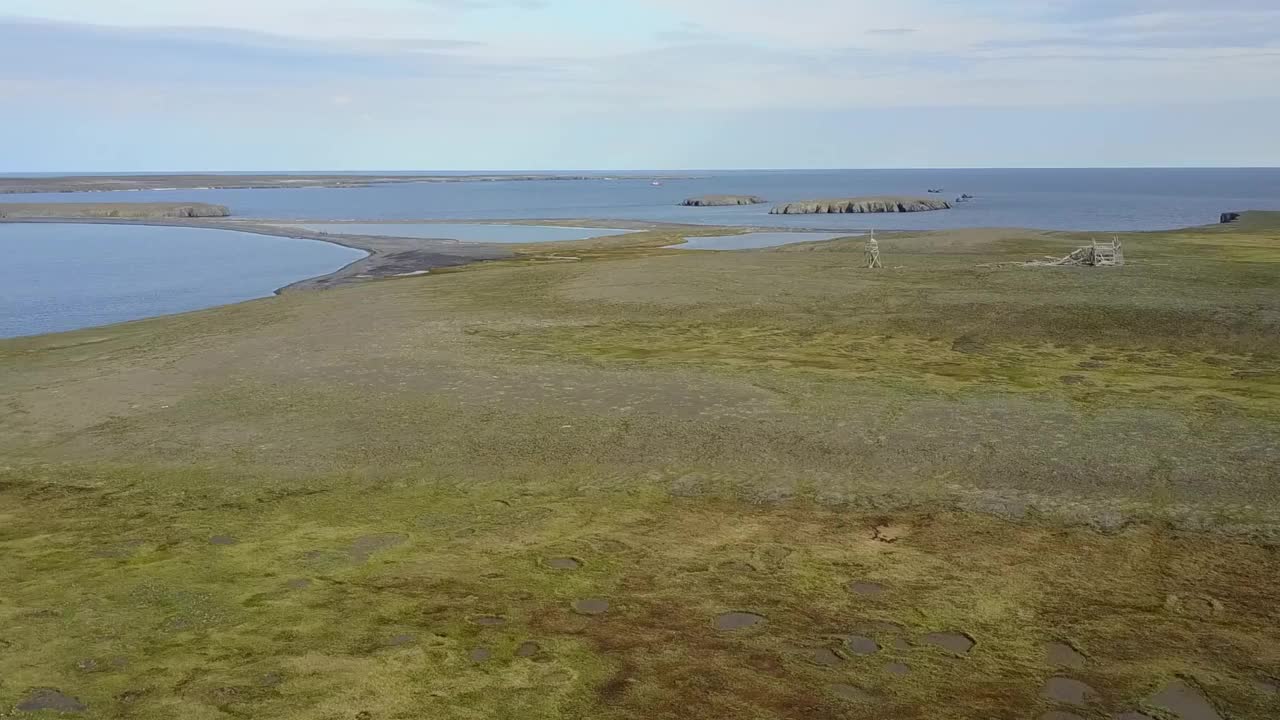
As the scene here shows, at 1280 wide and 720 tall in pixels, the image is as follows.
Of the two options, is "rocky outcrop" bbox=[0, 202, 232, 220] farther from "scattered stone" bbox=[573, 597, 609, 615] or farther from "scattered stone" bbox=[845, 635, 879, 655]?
"scattered stone" bbox=[845, 635, 879, 655]

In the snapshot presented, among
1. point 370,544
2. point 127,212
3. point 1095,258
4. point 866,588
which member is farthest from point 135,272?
point 127,212

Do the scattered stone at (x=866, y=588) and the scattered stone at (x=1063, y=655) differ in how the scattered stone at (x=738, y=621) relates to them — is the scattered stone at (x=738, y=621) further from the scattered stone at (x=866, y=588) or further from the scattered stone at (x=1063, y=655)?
the scattered stone at (x=1063, y=655)

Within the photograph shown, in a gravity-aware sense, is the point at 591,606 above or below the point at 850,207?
below

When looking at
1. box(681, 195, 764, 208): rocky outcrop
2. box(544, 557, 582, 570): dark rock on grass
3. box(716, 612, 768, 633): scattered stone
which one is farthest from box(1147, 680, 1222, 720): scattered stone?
box(681, 195, 764, 208): rocky outcrop

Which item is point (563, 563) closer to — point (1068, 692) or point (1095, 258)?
point (1068, 692)

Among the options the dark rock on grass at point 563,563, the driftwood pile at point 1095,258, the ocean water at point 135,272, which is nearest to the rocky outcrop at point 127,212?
the ocean water at point 135,272

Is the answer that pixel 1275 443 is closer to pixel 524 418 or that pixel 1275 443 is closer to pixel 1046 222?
pixel 524 418
